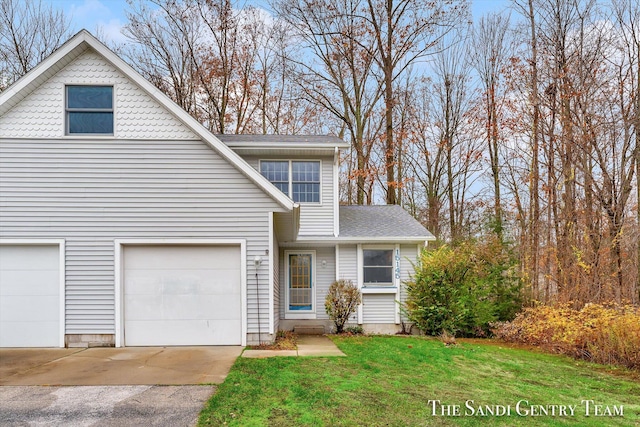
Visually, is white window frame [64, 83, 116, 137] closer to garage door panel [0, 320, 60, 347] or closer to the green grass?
garage door panel [0, 320, 60, 347]

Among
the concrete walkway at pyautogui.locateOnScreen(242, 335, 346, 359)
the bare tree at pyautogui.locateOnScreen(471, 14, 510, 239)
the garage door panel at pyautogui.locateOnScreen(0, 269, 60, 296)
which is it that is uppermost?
the bare tree at pyautogui.locateOnScreen(471, 14, 510, 239)

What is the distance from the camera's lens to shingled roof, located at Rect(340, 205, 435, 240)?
12916 millimetres

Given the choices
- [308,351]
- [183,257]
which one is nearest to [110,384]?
Result: [183,257]

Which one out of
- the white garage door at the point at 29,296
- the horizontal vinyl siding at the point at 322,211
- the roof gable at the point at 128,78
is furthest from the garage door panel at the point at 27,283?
the horizontal vinyl siding at the point at 322,211

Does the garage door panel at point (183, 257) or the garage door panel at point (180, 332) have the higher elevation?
the garage door panel at point (183, 257)

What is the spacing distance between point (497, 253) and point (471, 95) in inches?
426

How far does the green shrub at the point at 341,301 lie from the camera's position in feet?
39.9

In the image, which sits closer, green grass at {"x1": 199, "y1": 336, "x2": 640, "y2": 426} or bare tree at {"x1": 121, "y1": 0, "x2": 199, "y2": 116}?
green grass at {"x1": 199, "y1": 336, "x2": 640, "y2": 426}

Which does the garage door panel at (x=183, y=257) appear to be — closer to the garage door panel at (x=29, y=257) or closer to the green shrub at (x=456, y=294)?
the garage door panel at (x=29, y=257)

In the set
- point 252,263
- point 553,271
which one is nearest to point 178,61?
point 252,263

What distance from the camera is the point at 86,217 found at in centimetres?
923

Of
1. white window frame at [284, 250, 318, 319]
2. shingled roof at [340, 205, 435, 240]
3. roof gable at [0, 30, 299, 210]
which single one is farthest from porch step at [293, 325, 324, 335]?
roof gable at [0, 30, 299, 210]

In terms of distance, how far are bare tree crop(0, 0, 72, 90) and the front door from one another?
1427 cm

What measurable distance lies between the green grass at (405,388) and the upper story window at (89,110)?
19.1ft
